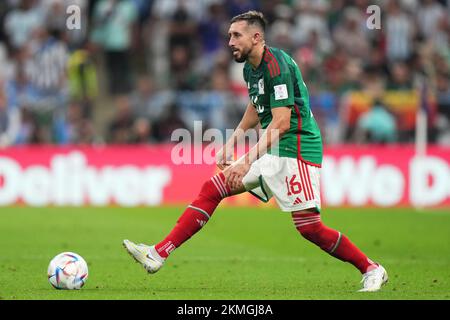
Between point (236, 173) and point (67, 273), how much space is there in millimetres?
1642

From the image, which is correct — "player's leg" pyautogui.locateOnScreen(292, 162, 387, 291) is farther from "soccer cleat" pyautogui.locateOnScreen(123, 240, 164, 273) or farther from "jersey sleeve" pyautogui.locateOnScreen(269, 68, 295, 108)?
"soccer cleat" pyautogui.locateOnScreen(123, 240, 164, 273)

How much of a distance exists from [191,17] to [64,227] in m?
8.06

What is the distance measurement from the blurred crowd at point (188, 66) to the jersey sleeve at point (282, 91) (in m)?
10.9

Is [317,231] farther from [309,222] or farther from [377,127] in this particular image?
[377,127]

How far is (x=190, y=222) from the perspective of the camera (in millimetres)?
8672

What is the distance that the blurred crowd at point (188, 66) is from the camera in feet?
65.9

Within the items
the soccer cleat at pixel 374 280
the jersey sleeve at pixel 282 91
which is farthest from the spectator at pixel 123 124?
the soccer cleat at pixel 374 280

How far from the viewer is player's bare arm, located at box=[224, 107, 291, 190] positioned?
835 cm

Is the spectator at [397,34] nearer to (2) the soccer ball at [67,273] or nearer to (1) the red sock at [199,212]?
(1) the red sock at [199,212]

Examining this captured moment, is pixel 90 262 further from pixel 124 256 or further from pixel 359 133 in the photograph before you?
pixel 359 133

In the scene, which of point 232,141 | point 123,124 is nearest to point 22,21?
point 123,124

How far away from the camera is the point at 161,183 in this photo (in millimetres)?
19672

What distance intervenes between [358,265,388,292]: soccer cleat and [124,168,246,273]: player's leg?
132cm

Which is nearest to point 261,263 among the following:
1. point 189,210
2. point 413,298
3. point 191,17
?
point 189,210
